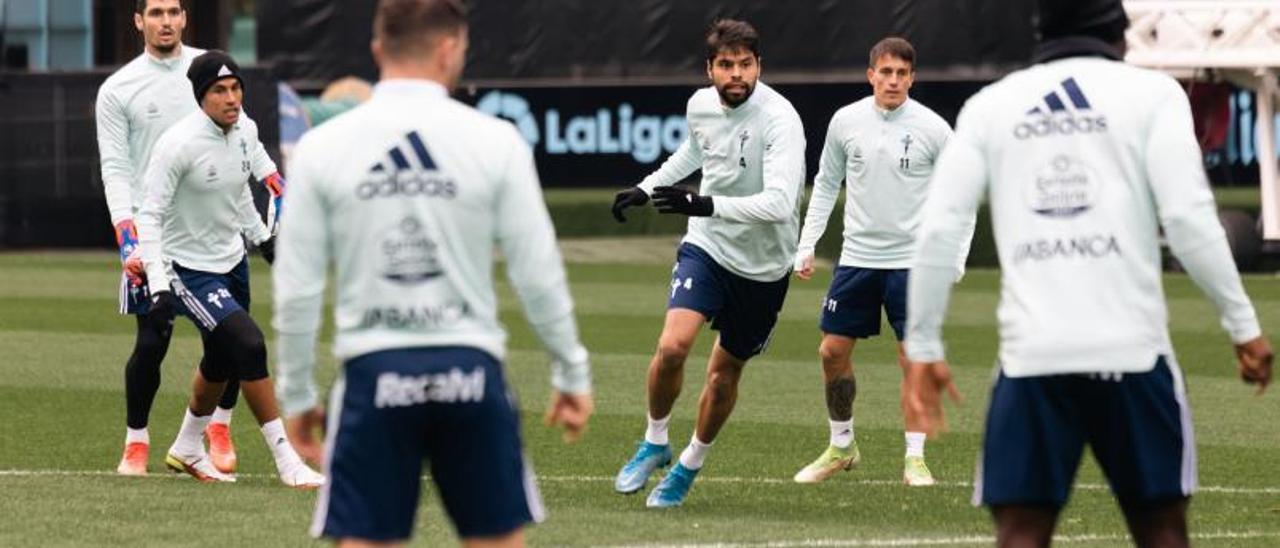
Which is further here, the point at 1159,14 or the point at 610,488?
the point at 1159,14

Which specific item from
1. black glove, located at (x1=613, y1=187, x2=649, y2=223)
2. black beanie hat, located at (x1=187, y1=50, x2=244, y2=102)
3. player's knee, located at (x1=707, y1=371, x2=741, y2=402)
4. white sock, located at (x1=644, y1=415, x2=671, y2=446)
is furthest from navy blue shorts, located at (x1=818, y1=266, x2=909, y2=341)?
black beanie hat, located at (x1=187, y1=50, x2=244, y2=102)

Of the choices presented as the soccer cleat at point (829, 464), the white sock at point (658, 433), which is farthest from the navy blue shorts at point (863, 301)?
the white sock at point (658, 433)

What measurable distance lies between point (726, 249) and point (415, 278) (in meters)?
5.28

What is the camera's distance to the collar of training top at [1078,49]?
6711mm

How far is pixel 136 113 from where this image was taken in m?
12.1

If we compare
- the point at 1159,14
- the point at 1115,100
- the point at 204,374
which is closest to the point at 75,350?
the point at 204,374

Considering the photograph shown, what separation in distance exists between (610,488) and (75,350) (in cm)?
819

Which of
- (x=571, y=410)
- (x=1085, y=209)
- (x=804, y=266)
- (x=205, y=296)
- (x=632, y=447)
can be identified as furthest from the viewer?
(x=632, y=447)

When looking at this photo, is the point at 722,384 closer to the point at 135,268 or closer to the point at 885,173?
the point at 885,173

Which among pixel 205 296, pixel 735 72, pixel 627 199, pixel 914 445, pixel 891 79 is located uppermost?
pixel 735 72

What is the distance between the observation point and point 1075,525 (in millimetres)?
10125

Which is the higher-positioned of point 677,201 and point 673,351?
point 677,201

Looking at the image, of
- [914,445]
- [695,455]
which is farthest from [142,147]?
[914,445]

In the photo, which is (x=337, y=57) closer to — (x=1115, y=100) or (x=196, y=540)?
(x=196, y=540)
